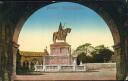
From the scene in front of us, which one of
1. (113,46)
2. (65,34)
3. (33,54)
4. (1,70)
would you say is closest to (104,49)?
(113,46)

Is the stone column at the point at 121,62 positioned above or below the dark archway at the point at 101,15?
below

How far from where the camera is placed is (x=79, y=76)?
583 inches

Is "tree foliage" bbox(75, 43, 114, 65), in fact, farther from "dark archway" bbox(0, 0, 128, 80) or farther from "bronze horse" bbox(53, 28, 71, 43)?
"bronze horse" bbox(53, 28, 71, 43)

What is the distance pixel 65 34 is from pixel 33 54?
1.53 metres

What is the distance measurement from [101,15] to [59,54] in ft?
7.76

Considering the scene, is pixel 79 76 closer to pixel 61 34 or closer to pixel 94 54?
pixel 94 54

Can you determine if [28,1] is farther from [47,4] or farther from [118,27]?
[118,27]

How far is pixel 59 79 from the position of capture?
14.8 meters

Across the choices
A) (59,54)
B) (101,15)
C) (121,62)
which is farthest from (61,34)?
(121,62)

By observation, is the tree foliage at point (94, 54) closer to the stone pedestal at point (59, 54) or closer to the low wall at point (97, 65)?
the low wall at point (97, 65)

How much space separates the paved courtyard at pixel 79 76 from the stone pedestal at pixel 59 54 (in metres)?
0.58

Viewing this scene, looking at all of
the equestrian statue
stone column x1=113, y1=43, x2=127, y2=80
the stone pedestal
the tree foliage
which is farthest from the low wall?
the equestrian statue

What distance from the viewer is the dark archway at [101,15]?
14844mm

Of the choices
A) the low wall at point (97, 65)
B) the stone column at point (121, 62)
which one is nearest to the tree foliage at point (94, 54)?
the low wall at point (97, 65)
